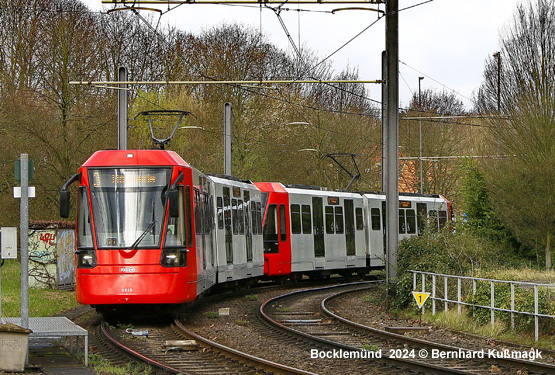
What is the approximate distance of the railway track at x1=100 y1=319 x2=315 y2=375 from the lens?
12125mm

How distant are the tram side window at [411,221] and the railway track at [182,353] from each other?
64.8 ft

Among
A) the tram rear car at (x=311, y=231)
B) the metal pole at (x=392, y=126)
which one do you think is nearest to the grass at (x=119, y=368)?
the metal pole at (x=392, y=126)

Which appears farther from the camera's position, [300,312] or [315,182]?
[315,182]

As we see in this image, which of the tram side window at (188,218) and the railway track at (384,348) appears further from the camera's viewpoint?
the tram side window at (188,218)

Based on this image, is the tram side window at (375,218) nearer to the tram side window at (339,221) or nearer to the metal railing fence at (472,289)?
the tram side window at (339,221)

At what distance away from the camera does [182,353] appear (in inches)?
550

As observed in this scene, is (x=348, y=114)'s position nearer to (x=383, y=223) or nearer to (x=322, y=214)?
(x=383, y=223)

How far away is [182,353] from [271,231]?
1523 cm

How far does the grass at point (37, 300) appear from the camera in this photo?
1988 cm

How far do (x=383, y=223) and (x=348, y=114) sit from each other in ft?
50.5

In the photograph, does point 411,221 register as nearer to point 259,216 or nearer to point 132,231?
point 259,216

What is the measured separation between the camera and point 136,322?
724 inches

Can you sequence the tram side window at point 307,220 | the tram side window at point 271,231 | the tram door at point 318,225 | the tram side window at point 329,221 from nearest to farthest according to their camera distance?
the tram side window at point 271,231 < the tram side window at point 307,220 < the tram door at point 318,225 < the tram side window at point 329,221

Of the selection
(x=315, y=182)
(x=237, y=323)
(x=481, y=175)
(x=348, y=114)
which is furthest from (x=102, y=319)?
(x=348, y=114)
